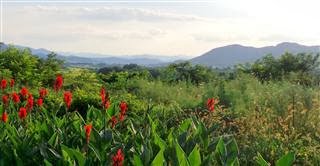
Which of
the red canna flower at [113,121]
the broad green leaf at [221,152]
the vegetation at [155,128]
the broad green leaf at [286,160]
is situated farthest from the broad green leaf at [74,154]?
the broad green leaf at [286,160]

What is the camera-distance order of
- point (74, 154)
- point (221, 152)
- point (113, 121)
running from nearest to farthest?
point (74, 154) → point (221, 152) → point (113, 121)

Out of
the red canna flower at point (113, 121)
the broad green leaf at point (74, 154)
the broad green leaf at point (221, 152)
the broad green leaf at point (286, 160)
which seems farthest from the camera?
the red canna flower at point (113, 121)

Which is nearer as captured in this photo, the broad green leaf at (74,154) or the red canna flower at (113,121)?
the broad green leaf at (74,154)

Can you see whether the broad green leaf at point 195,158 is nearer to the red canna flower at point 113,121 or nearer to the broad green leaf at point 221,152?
the broad green leaf at point 221,152

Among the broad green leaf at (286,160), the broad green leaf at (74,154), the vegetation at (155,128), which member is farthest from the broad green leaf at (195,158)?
the broad green leaf at (74,154)

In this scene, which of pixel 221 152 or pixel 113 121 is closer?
pixel 221 152

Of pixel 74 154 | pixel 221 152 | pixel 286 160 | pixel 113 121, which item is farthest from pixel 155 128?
pixel 286 160

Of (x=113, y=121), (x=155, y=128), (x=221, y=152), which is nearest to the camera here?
(x=221, y=152)

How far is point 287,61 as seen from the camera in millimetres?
Answer: 20891

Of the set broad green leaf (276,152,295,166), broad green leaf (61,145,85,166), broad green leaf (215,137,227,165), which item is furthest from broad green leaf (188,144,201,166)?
broad green leaf (61,145,85,166)

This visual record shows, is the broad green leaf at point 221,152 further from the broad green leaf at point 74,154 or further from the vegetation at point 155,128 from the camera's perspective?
the broad green leaf at point 74,154

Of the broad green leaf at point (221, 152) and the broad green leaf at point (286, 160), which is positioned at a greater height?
the broad green leaf at point (286, 160)

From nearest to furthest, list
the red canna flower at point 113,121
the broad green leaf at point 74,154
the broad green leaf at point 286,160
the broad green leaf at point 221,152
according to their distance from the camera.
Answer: the broad green leaf at point 286,160 < the broad green leaf at point 74,154 < the broad green leaf at point 221,152 < the red canna flower at point 113,121

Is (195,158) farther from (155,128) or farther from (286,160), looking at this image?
(155,128)
